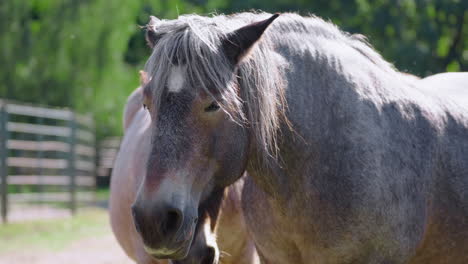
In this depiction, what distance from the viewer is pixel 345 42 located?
Answer: 3.77 m

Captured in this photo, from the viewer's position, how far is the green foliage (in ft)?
66.9

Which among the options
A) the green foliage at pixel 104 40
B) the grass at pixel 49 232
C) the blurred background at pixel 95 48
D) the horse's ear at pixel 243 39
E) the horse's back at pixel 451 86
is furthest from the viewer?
the green foliage at pixel 104 40

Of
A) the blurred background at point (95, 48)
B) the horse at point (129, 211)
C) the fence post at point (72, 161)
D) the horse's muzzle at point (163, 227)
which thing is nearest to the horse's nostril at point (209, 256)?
the horse's muzzle at point (163, 227)

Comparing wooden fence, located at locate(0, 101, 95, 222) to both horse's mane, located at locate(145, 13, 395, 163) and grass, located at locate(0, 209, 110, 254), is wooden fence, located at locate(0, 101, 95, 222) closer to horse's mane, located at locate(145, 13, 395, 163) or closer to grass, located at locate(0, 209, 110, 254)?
grass, located at locate(0, 209, 110, 254)

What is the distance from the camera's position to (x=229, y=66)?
10.2ft

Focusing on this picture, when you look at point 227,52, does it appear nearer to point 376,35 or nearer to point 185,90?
point 185,90

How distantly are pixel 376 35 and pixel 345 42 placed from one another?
18.8m

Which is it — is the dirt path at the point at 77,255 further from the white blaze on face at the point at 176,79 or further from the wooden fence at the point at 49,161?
the white blaze on face at the point at 176,79

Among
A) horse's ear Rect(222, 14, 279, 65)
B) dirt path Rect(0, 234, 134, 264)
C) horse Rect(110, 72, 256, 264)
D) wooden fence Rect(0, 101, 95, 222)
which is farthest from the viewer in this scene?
wooden fence Rect(0, 101, 95, 222)

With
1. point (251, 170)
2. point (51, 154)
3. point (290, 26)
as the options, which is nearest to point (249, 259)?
point (251, 170)

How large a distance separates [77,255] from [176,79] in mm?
6278

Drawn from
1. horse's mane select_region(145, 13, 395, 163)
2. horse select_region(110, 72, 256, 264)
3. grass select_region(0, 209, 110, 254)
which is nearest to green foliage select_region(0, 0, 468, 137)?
grass select_region(0, 209, 110, 254)

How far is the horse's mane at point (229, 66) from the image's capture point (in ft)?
9.88

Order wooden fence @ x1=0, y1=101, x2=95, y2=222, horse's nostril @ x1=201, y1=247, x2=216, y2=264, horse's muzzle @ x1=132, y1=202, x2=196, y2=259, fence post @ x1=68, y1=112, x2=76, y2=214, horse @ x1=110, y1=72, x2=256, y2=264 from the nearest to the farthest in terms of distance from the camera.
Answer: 1. horse's muzzle @ x1=132, y1=202, x2=196, y2=259
2. horse's nostril @ x1=201, y1=247, x2=216, y2=264
3. horse @ x1=110, y1=72, x2=256, y2=264
4. wooden fence @ x1=0, y1=101, x2=95, y2=222
5. fence post @ x1=68, y1=112, x2=76, y2=214
